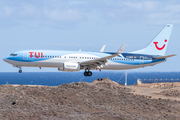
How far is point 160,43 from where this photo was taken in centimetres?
5944

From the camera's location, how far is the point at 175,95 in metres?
49.8

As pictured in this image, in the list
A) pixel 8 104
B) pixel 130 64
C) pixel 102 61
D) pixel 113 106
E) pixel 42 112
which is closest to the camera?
pixel 42 112

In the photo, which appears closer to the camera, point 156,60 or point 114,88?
point 114,88

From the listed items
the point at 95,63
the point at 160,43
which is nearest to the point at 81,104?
the point at 95,63

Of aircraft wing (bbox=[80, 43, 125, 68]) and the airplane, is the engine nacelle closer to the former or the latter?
the airplane

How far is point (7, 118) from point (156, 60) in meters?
34.3

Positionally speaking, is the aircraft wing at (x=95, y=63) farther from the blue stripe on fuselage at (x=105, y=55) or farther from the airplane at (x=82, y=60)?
the blue stripe on fuselage at (x=105, y=55)

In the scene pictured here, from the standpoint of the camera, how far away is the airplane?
158 feet

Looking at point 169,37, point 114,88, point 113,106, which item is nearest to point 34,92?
point 113,106

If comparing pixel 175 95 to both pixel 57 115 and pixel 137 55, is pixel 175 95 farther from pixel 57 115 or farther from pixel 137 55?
pixel 57 115

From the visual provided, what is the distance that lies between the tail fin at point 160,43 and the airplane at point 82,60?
24.8 inches

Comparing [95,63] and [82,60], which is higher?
[82,60]

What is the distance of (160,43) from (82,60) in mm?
20450

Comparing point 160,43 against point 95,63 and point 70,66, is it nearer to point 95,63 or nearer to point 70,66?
point 95,63
